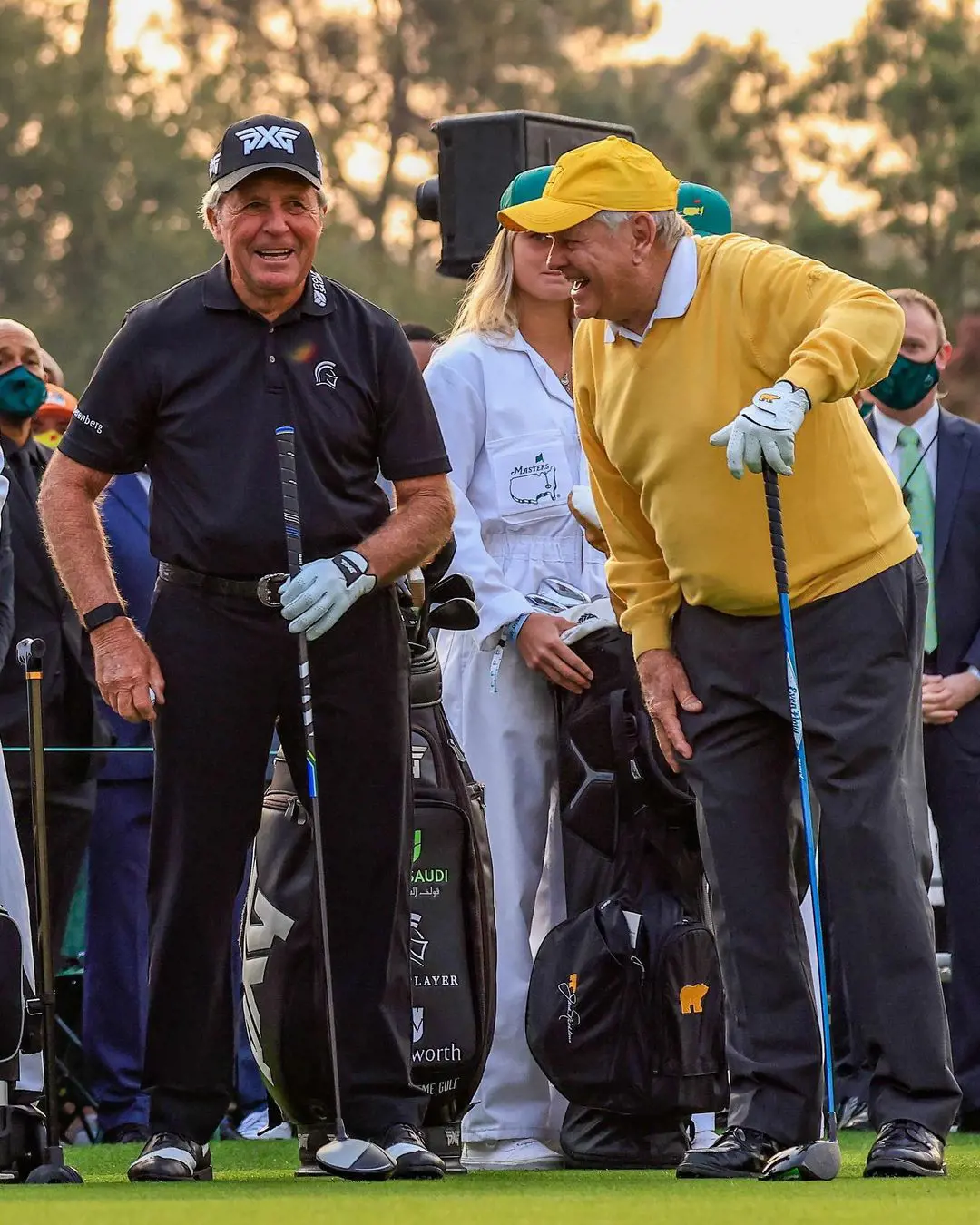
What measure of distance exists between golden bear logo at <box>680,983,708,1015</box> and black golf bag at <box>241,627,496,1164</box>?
467 mm

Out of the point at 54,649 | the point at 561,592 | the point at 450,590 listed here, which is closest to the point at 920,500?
the point at 561,592

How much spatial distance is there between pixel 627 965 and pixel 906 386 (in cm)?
299

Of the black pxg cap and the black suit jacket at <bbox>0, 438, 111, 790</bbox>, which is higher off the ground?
the black pxg cap

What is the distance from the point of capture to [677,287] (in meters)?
5.48

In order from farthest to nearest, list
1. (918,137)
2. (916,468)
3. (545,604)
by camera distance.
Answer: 1. (918,137)
2. (916,468)
3. (545,604)

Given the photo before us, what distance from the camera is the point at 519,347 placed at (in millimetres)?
6688

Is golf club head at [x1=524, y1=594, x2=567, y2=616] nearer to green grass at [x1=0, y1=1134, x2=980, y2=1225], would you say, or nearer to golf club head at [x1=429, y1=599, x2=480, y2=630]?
golf club head at [x1=429, y1=599, x2=480, y2=630]

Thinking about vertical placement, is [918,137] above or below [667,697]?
above

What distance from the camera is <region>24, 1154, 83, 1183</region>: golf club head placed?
5.54 meters

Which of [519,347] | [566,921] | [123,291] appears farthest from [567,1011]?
[123,291]

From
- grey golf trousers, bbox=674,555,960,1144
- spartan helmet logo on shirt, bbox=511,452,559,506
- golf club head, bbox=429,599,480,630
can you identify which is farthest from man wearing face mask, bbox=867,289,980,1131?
grey golf trousers, bbox=674,555,960,1144

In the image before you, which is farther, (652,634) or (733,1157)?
(652,634)

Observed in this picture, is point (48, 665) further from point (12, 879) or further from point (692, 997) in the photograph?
point (692, 997)

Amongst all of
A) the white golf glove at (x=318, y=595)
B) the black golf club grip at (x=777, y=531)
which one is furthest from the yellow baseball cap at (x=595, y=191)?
the white golf glove at (x=318, y=595)
